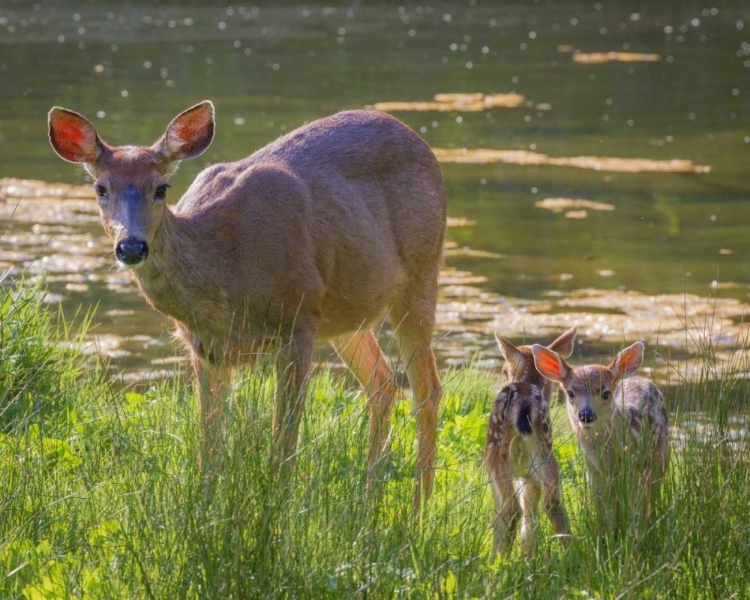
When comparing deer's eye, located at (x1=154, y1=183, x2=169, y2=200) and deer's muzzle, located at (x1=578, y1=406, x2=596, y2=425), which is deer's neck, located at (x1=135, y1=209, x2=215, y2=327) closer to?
deer's eye, located at (x1=154, y1=183, x2=169, y2=200)

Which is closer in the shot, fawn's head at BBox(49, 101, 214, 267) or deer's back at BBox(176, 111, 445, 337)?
fawn's head at BBox(49, 101, 214, 267)

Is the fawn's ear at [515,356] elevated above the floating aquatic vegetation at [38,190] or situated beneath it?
elevated above

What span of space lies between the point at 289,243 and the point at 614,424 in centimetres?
184

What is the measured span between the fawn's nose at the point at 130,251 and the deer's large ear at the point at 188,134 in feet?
2.35

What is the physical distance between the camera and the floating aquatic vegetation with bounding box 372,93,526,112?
20859 millimetres

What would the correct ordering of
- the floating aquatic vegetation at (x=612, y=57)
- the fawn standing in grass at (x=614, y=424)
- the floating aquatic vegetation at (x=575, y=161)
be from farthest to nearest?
the floating aquatic vegetation at (x=612, y=57), the floating aquatic vegetation at (x=575, y=161), the fawn standing in grass at (x=614, y=424)

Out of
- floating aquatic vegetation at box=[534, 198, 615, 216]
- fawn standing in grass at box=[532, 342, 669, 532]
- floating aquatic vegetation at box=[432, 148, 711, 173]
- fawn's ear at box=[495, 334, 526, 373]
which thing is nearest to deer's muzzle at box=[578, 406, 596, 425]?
fawn standing in grass at box=[532, 342, 669, 532]

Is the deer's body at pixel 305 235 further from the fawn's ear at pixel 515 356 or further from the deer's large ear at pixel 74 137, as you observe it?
the fawn's ear at pixel 515 356

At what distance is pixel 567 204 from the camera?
15.5m

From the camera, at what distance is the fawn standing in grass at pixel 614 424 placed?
5051 millimetres

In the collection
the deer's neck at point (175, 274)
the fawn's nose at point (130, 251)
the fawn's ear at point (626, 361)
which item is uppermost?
the fawn's nose at point (130, 251)

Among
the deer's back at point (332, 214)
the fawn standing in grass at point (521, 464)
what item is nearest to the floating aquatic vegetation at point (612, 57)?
the deer's back at point (332, 214)

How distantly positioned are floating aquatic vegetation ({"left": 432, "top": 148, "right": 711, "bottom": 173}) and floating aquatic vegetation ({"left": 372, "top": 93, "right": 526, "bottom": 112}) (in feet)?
9.32

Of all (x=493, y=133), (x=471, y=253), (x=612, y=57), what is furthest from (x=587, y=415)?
(x=612, y=57)
